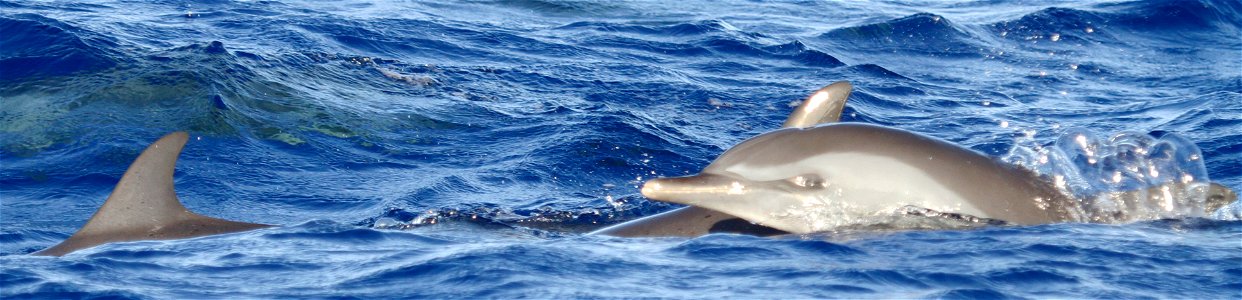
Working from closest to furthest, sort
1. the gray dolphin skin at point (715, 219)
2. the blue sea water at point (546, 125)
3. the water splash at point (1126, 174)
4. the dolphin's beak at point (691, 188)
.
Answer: the blue sea water at point (546, 125) < the dolphin's beak at point (691, 188) < the gray dolphin skin at point (715, 219) < the water splash at point (1126, 174)

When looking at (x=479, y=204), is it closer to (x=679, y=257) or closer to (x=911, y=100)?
(x=679, y=257)

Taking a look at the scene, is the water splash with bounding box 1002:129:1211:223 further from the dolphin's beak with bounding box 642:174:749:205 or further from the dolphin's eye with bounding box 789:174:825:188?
the dolphin's beak with bounding box 642:174:749:205

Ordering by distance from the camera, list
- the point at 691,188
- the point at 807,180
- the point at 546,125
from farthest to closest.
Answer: the point at 546,125, the point at 807,180, the point at 691,188

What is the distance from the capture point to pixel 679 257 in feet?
21.9

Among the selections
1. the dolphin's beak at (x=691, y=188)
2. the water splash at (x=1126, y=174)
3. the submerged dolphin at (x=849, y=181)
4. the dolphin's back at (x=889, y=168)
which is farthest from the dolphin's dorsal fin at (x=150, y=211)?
the water splash at (x=1126, y=174)

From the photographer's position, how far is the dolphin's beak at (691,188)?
6.77 m

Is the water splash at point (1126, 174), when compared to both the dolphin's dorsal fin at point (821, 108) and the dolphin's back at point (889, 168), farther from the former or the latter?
the dolphin's dorsal fin at point (821, 108)

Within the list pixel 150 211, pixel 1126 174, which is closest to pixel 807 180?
pixel 1126 174

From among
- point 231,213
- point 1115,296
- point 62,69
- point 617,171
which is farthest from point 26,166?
point 1115,296

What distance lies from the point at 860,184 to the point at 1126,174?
1.95m

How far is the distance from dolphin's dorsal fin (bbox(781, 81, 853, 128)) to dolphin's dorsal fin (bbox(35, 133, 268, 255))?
3205 mm

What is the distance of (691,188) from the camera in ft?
22.4

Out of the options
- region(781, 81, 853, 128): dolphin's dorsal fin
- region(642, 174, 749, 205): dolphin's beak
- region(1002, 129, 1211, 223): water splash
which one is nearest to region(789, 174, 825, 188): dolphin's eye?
region(642, 174, 749, 205): dolphin's beak

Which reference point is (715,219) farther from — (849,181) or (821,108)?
(821,108)
